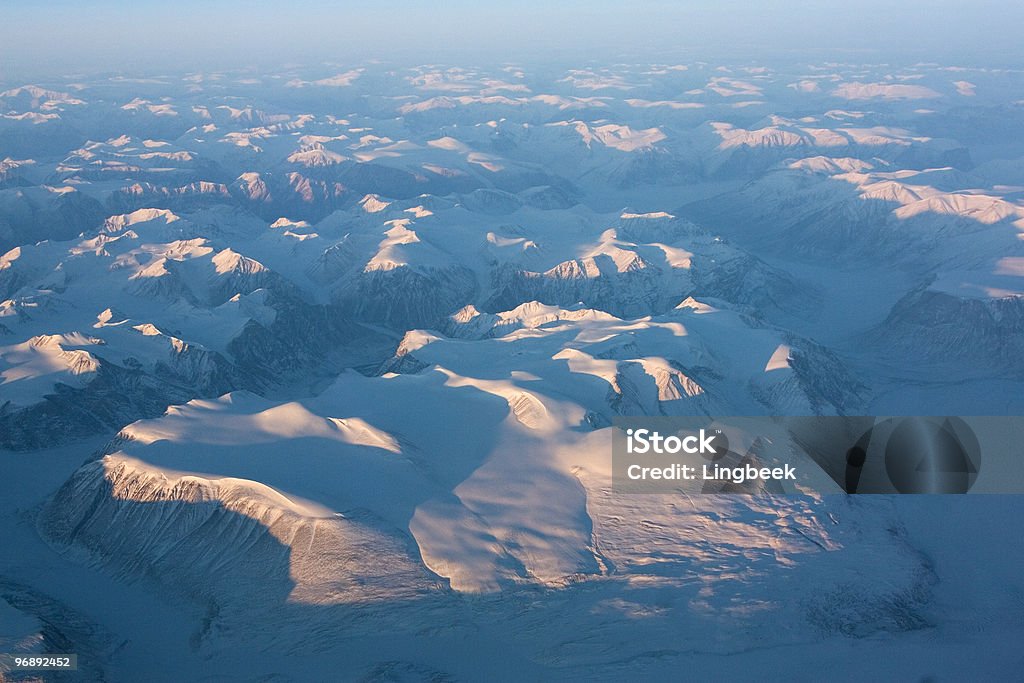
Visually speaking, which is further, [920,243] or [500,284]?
[920,243]

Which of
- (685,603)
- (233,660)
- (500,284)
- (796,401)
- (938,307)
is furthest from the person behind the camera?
(500,284)

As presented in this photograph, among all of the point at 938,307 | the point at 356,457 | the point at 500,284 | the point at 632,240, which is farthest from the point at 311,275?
the point at 938,307

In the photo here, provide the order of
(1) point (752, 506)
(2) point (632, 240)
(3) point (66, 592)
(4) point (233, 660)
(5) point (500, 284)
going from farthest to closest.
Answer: (2) point (632, 240), (5) point (500, 284), (1) point (752, 506), (3) point (66, 592), (4) point (233, 660)

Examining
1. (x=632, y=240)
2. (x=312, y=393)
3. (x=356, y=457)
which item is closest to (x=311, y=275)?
(x=312, y=393)

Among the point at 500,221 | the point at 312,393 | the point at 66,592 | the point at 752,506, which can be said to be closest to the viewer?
the point at 66,592

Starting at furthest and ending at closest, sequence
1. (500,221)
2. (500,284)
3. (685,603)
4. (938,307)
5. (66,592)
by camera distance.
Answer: (500,221) → (500,284) → (938,307) → (66,592) → (685,603)

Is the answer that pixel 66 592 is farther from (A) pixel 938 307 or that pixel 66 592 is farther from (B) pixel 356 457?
(A) pixel 938 307

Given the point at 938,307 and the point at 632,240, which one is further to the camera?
the point at 632,240

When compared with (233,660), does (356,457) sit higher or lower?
higher

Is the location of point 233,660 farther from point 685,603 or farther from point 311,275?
point 311,275
